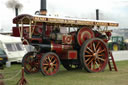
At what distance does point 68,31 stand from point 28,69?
8.50 ft

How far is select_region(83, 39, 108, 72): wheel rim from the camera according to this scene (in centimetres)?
1087

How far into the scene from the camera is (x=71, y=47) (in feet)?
35.9

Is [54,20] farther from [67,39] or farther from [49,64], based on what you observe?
[49,64]

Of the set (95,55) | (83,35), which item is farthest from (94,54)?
(83,35)

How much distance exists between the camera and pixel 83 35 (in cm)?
1116

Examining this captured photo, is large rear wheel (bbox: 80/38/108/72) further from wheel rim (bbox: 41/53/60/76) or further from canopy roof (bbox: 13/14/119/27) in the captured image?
wheel rim (bbox: 41/53/60/76)

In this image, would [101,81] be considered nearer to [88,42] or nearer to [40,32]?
[88,42]

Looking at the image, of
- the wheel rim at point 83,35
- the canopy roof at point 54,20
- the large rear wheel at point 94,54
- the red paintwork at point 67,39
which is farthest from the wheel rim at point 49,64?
the wheel rim at point 83,35

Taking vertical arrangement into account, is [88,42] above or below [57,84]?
above

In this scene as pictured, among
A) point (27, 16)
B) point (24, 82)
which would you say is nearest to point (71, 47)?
point (27, 16)

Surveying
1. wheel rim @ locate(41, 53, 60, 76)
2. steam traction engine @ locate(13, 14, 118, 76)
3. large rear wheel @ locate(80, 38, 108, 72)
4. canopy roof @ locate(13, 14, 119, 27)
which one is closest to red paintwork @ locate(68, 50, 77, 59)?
steam traction engine @ locate(13, 14, 118, 76)

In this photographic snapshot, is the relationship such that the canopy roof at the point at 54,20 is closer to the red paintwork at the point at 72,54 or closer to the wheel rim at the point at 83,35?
the wheel rim at the point at 83,35

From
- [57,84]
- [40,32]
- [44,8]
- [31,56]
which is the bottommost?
[57,84]

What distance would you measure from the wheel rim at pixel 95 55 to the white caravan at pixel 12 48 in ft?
18.6
